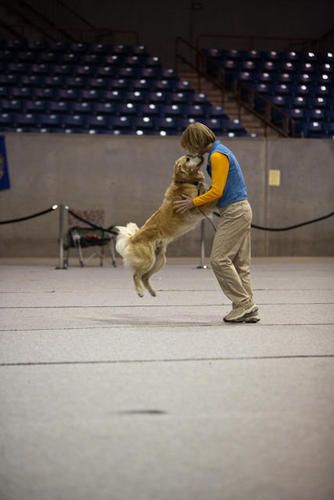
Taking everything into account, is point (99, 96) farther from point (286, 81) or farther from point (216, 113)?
point (286, 81)

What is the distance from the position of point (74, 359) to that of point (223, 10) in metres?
19.5

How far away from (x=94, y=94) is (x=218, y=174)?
39.5 feet

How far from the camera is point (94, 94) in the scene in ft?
59.2

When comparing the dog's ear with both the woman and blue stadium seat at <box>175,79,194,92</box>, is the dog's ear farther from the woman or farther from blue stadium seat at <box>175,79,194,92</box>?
blue stadium seat at <box>175,79,194,92</box>

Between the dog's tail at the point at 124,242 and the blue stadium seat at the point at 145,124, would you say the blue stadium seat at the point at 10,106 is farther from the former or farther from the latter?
the dog's tail at the point at 124,242

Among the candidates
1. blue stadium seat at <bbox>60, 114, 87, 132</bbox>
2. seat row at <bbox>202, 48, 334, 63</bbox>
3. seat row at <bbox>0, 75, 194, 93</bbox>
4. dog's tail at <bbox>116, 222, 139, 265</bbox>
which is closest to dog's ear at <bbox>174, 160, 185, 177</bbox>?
dog's tail at <bbox>116, 222, 139, 265</bbox>

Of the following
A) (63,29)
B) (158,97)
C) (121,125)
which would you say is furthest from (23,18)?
(121,125)

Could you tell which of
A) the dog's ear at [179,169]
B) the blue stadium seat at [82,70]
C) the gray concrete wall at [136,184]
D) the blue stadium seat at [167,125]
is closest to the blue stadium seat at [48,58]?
the blue stadium seat at [82,70]

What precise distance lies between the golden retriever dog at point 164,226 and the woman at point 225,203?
0.17 meters

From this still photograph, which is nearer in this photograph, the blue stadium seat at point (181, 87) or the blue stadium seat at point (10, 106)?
the blue stadium seat at point (10, 106)

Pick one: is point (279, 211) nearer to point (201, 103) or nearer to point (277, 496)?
point (201, 103)

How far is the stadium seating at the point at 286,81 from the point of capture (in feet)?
60.2

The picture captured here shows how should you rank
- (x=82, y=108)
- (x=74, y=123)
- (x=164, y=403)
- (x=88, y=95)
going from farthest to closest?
1. (x=88, y=95)
2. (x=82, y=108)
3. (x=74, y=123)
4. (x=164, y=403)

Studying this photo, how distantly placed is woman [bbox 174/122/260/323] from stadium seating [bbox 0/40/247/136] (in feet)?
32.6
